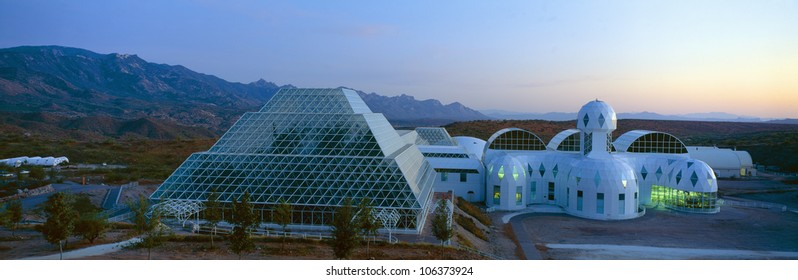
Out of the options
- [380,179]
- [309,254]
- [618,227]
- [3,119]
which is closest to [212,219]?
[309,254]

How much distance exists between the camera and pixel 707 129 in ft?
596

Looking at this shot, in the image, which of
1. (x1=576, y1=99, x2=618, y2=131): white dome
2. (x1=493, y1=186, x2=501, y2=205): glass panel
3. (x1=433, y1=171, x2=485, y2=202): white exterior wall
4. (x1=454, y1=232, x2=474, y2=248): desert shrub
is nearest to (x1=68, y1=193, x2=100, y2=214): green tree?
(x1=454, y1=232, x2=474, y2=248): desert shrub

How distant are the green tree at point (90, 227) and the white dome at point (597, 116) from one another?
4438 cm

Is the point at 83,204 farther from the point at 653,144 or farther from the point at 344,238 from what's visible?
the point at 653,144

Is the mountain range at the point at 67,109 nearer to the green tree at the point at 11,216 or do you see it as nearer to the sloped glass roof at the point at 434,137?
the sloped glass roof at the point at 434,137

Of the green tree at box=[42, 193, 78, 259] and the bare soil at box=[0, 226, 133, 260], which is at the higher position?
the green tree at box=[42, 193, 78, 259]

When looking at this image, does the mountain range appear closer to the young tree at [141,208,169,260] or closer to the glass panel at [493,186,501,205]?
the glass panel at [493,186,501,205]

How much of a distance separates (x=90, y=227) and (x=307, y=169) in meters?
13.7

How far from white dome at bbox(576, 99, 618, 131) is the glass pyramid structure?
2055 centimetres

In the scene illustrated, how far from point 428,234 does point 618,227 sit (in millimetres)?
19545

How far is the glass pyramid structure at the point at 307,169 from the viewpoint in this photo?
32094 mm

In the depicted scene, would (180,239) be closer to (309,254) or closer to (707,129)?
(309,254)

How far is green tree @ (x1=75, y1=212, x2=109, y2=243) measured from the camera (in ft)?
83.1

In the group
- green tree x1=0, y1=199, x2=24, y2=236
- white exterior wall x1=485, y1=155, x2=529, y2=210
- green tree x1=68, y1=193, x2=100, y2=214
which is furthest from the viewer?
white exterior wall x1=485, y1=155, x2=529, y2=210
